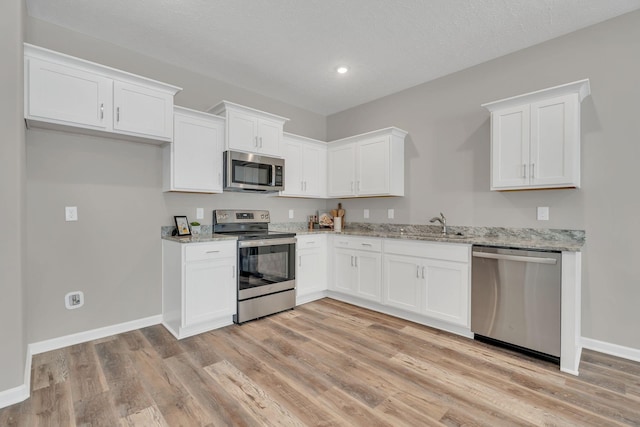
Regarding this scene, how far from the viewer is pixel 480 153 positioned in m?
3.26

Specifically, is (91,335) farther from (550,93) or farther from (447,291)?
(550,93)

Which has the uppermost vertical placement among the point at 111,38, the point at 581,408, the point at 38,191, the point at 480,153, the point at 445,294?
the point at 111,38

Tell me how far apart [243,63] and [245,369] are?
3005 millimetres

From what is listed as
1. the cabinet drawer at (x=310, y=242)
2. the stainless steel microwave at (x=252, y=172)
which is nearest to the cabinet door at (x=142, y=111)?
the stainless steel microwave at (x=252, y=172)

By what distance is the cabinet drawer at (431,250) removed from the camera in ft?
9.27

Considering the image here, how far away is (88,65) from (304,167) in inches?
98.9

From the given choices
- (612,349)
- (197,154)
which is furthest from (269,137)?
(612,349)

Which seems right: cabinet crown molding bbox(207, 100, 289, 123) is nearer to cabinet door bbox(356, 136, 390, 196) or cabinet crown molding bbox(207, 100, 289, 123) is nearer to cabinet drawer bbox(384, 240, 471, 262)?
cabinet door bbox(356, 136, 390, 196)

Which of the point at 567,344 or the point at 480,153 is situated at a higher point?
the point at 480,153

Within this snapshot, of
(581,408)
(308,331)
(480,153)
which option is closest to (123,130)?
(308,331)

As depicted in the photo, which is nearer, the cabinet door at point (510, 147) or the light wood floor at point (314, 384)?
the light wood floor at point (314, 384)

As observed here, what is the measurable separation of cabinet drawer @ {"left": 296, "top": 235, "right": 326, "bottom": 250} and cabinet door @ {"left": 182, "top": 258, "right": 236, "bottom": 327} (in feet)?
3.01

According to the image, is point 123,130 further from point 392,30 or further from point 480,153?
point 480,153

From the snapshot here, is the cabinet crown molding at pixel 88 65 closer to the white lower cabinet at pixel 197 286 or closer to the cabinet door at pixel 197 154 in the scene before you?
the cabinet door at pixel 197 154
